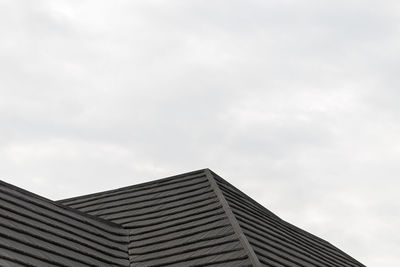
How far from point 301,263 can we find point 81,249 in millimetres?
4067

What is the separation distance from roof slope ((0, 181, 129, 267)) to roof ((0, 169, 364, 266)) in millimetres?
22

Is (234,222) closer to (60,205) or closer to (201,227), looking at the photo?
(201,227)

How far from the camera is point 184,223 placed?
496 inches

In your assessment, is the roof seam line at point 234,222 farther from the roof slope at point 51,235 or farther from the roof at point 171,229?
the roof slope at point 51,235

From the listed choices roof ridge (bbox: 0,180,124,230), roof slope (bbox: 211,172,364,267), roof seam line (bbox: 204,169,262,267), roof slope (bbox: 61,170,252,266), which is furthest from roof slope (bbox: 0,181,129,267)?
roof slope (bbox: 211,172,364,267)

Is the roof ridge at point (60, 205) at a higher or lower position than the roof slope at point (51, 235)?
higher

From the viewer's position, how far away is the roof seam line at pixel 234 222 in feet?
34.2

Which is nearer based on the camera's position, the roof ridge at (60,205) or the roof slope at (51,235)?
the roof slope at (51,235)

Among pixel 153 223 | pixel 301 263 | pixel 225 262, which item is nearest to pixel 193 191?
pixel 153 223

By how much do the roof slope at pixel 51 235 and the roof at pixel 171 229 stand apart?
0.02 m

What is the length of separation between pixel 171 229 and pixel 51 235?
2277 mm

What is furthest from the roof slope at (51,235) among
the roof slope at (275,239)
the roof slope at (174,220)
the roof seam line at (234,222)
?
the roof slope at (275,239)

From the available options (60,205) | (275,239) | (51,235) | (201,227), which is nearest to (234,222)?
(201,227)

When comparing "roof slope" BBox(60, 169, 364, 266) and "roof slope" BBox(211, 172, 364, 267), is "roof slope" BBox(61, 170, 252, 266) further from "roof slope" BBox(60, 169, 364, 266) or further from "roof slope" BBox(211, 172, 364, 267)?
"roof slope" BBox(211, 172, 364, 267)
